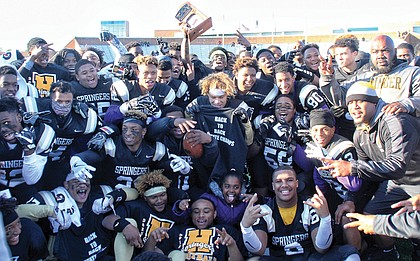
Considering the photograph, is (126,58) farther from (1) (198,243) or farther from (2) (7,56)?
(1) (198,243)

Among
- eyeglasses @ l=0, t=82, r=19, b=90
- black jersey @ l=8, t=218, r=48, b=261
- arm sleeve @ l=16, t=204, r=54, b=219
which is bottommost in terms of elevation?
black jersey @ l=8, t=218, r=48, b=261

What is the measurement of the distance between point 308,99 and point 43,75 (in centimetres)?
371

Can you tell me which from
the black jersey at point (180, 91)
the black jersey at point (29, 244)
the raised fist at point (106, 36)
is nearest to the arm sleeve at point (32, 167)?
the black jersey at point (29, 244)

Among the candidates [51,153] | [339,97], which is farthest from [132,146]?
[339,97]

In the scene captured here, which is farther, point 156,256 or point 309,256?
point 309,256

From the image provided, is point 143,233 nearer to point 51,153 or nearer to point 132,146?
point 132,146

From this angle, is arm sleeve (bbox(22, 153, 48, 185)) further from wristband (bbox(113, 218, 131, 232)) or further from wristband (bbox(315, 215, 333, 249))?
wristband (bbox(315, 215, 333, 249))

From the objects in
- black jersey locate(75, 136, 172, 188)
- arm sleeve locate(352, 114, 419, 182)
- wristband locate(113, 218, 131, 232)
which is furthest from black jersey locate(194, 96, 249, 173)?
arm sleeve locate(352, 114, 419, 182)

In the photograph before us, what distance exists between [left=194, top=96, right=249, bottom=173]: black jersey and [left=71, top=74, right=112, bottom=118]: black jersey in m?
1.23

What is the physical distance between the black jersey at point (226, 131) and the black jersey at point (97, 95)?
123 centimetres

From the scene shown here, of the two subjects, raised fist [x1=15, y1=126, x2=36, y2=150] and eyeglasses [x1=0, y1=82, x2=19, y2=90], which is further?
eyeglasses [x1=0, y1=82, x2=19, y2=90]

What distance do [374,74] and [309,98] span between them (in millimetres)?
831

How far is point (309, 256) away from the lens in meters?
5.06

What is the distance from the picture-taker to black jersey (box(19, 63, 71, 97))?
685 cm
